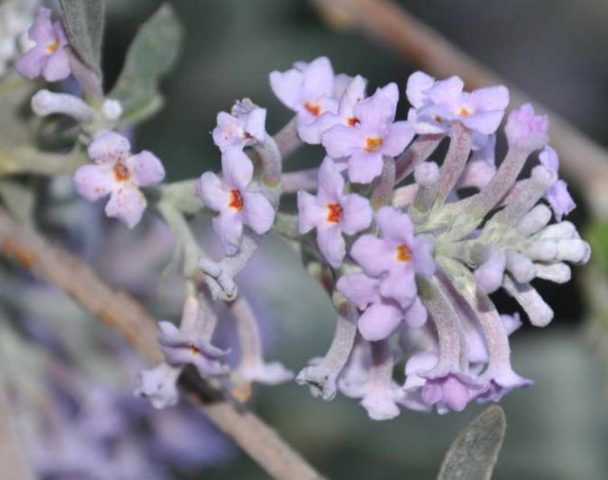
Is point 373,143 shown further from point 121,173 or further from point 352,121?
point 121,173

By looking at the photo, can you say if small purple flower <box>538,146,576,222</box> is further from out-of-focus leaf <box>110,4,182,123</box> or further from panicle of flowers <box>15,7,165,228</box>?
out-of-focus leaf <box>110,4,182,123</box>

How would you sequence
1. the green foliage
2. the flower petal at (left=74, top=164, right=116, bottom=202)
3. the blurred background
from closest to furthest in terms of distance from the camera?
1. the flower petal at (left=74, top=164, right=116, bottom=202)
2. the green foliage
3. the blurred background

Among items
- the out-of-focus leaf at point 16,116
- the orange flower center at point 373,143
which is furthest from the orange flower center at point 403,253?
the out-of-focus leaf at point 16,116

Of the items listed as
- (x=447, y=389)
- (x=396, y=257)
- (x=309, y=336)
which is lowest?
(x=309, y=336)

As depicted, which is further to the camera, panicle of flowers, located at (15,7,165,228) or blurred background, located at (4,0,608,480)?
blurred background, located at (4,0,608,480)

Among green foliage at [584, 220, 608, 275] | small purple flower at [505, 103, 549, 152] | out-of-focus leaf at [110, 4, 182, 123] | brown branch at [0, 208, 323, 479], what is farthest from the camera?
green foliage at [584, 220, 608, 275]

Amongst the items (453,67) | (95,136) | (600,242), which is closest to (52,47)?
(95,136)

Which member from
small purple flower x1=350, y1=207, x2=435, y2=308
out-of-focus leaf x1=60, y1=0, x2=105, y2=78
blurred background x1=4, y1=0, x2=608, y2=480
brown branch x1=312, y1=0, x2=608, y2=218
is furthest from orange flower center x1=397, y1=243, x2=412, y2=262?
blurred background x1=4, y1=0, x2=608, y2=480

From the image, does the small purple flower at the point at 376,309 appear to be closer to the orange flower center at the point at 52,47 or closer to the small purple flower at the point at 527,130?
the small purple flower at the point at 527,130
